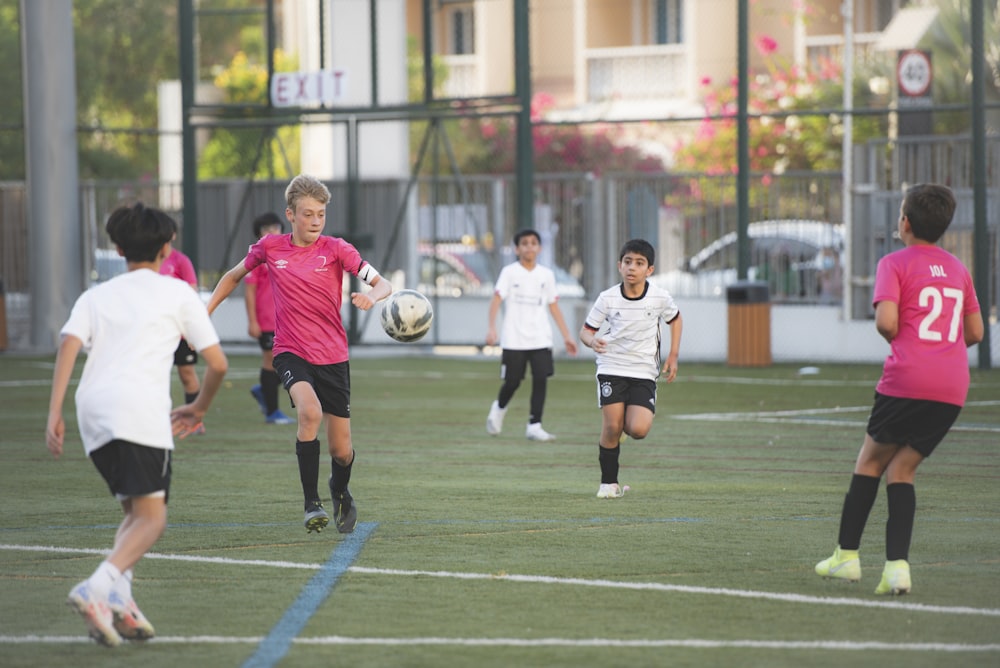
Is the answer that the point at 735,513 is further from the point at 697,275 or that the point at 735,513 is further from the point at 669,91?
the point at 669,91

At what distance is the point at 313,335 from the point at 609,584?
230cm

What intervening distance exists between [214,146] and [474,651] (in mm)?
33275

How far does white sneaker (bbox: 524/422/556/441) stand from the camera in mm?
12781

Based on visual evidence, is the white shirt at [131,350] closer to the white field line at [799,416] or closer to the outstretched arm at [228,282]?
the outstretched arm at [228,282]

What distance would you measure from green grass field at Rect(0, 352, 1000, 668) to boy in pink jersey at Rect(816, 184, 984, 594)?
0.33 meters

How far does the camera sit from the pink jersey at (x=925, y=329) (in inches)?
263

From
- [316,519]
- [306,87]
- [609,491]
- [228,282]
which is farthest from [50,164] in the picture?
[316,519]

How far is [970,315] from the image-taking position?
6.86 metres

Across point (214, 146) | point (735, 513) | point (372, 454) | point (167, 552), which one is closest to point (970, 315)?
point (735, 513)

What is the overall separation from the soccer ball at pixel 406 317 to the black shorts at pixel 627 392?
1.37 meters

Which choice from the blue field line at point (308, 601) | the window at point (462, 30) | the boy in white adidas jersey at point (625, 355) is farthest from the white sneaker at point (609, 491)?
the window at point (462, 30)

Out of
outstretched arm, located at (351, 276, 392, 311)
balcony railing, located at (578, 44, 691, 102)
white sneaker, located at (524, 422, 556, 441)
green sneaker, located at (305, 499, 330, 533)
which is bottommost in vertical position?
white sneaker, located at (524, 422, 556, 441)

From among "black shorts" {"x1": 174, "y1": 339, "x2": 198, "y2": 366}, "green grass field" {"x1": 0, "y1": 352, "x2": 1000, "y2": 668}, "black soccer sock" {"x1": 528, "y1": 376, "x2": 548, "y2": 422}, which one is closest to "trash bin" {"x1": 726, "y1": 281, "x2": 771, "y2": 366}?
"green grass field" {"x1": 0, "y1": 352, "x2": 1000, "y2": 668}

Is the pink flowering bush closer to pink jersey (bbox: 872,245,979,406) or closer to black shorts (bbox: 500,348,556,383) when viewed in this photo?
black shorts (bbox: 500,348,556,383)
